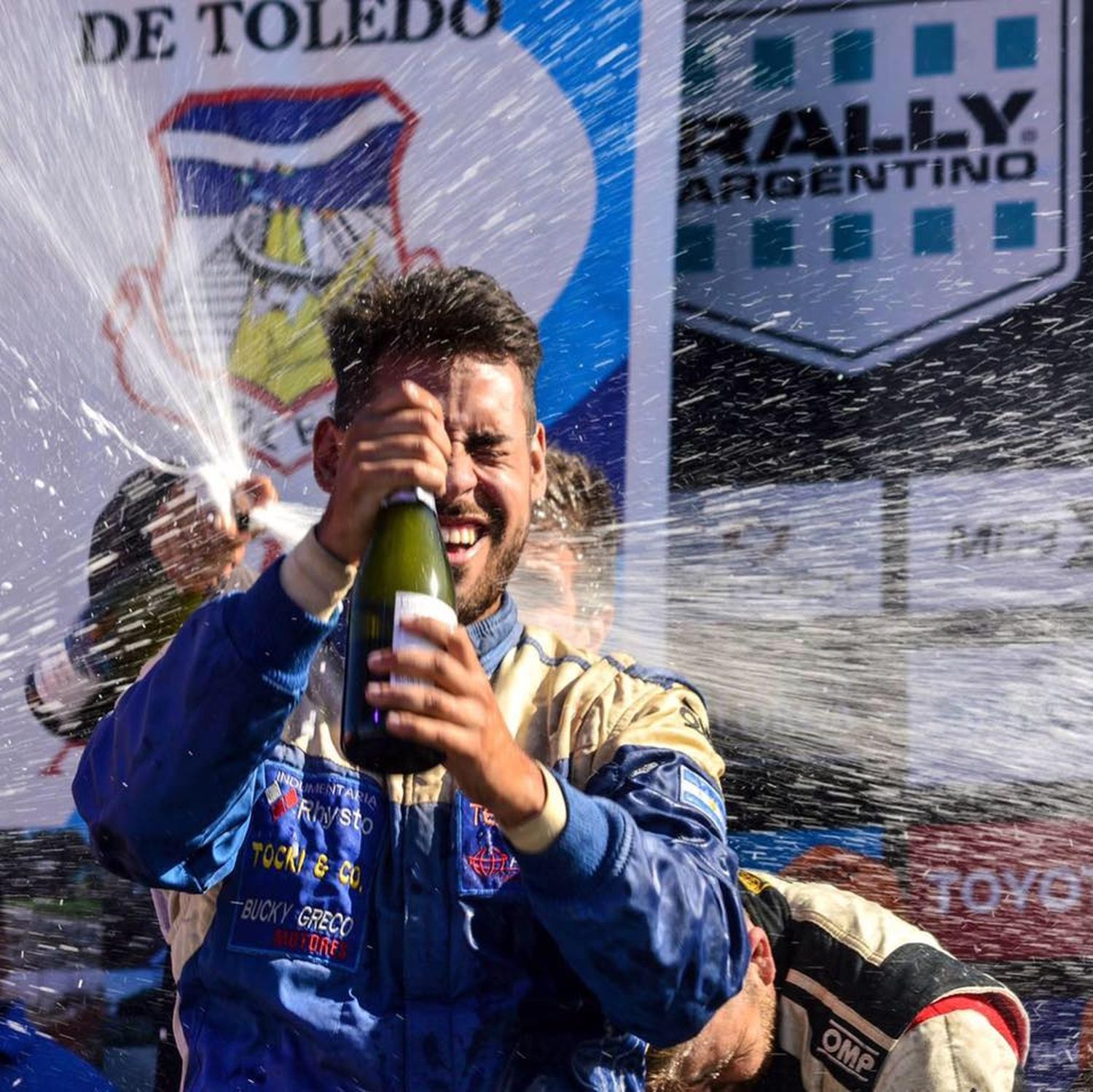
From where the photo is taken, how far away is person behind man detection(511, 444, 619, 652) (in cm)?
302

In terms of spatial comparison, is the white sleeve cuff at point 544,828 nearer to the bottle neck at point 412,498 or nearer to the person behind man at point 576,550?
the bottle neck at point 412,498

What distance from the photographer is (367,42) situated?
3.27 meters

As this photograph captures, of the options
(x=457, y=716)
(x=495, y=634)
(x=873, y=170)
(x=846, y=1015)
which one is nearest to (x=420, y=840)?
(x=495, y=634)

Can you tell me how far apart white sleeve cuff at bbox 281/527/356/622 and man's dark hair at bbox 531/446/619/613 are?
1436 millimetres

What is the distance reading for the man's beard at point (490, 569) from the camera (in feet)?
6.23

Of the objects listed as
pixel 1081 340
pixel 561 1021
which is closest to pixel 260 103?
pixel 1081 340

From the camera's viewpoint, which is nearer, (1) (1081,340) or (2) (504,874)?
(2) (504,874)

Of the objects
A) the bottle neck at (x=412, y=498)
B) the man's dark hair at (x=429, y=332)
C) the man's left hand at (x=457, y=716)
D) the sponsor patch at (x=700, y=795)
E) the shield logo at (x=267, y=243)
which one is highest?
the shield logo at (x=267, y=243)

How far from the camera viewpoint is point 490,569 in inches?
75.7

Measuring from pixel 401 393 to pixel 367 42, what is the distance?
1979mm

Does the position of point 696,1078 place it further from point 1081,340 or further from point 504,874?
point 1081,340

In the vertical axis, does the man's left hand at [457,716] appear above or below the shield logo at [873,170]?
below

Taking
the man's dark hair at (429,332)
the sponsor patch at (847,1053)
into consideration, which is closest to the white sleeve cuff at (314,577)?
the man's dark hair at (429,332)

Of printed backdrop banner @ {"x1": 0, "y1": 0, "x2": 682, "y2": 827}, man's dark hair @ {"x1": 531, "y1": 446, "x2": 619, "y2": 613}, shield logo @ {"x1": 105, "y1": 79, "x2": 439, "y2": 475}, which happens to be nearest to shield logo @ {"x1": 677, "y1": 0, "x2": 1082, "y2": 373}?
printed backdrop banner @ {"x1": 0, "y1": 0, "x2": 682, "y2": 827}
